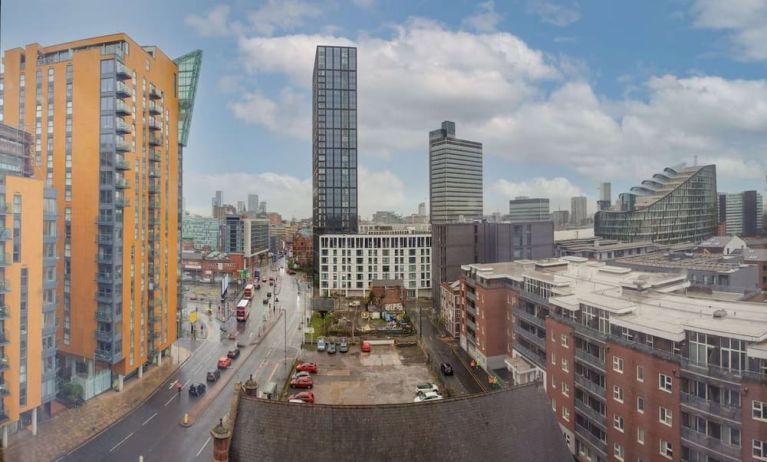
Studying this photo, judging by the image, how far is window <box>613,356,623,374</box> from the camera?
4.39 metres

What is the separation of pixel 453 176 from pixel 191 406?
26028 millimetres

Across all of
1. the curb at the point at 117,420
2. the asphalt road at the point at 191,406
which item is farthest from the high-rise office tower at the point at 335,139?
the curb at the point at 117,420

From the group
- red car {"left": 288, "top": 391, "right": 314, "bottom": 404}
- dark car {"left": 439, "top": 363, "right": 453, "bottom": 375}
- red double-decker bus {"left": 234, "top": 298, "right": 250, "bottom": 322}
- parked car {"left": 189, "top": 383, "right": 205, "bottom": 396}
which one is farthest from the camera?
red double-decker bus {"left": 234, "top": 298, "right": 250, "bottom": 322}

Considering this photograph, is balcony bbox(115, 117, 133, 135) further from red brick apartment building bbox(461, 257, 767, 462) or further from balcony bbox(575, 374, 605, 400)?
balcony bbox(575, 374, 605, 400)

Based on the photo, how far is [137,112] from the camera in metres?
6.68

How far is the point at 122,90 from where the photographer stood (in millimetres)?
6055

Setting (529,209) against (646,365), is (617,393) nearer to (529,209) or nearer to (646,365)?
(646,365)

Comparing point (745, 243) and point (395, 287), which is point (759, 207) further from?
point (395, 287)

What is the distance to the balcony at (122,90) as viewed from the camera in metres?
5.93

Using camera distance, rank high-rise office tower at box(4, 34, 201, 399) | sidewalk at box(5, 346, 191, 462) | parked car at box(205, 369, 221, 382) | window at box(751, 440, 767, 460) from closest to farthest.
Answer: window at box(751, 440, 767, 460)
sidewalk at box(5, 346, 191, 462)
high-rise office tower at box(4, 34, 201, 399)
parked car at box(205, 369, 221, 382)

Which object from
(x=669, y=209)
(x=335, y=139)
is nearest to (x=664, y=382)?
(x=669, y=209)

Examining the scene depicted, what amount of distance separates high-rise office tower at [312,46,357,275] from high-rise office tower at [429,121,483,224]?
390 inches

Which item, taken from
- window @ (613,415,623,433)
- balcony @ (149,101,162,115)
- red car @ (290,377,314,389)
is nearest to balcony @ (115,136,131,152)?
balcony @ (149,101,162,115)

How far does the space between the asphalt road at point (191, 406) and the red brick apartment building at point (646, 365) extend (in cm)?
442
